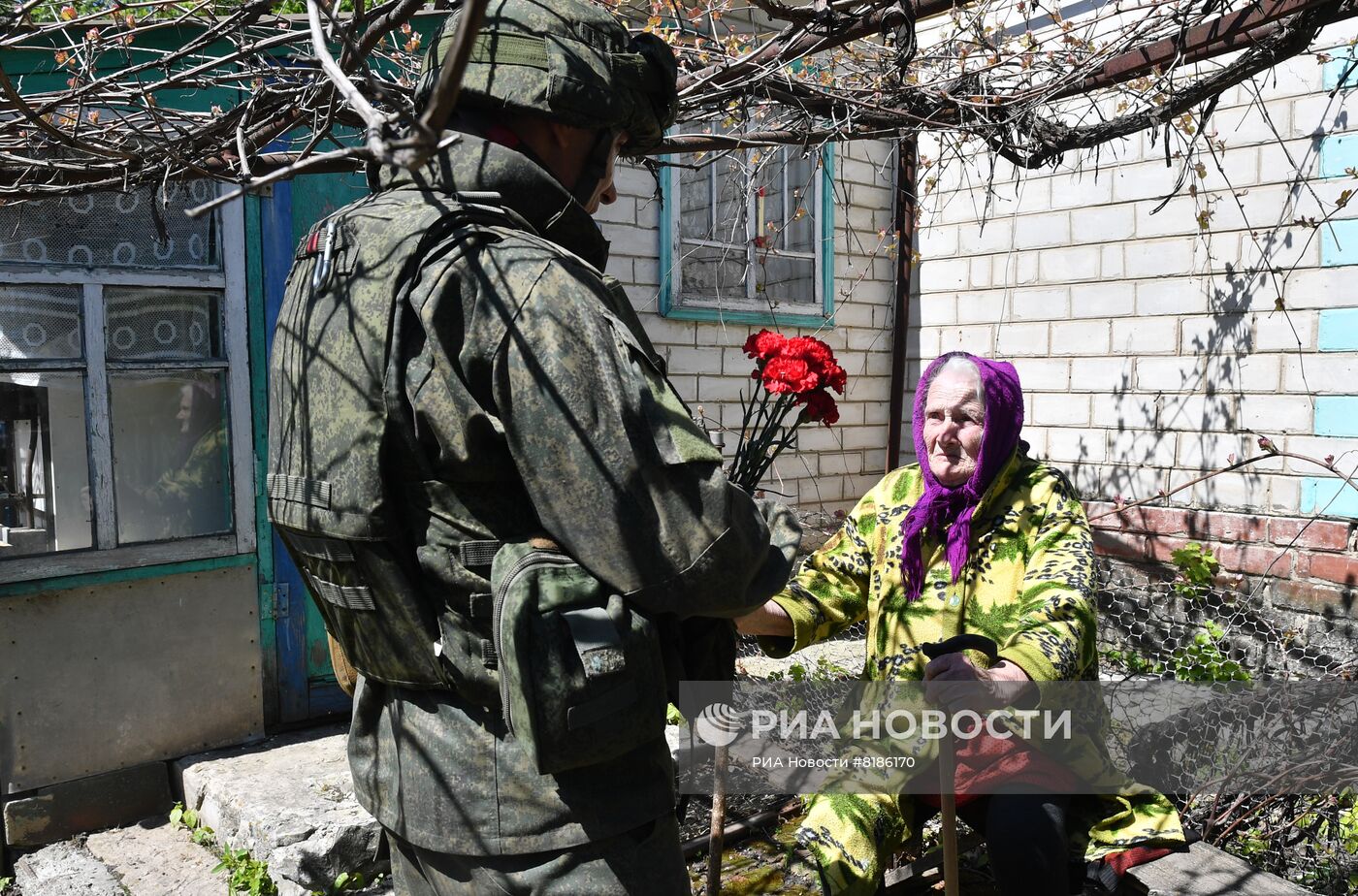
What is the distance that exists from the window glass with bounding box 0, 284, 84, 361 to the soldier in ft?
8.21

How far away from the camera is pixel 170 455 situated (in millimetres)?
3979

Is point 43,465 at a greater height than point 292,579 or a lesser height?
greater

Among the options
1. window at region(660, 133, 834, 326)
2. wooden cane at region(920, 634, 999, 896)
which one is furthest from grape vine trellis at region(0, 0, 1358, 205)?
window at region(660, 133, 834, 326)

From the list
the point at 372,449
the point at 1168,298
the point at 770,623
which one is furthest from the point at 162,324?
the point at 1168,298

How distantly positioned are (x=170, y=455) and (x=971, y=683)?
3.30 m

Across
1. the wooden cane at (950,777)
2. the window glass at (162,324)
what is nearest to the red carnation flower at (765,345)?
the wooden cane at (950,777)

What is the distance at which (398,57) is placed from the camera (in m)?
3.57

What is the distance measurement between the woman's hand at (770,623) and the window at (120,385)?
251cm

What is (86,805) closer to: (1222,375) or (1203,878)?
(1203,878)

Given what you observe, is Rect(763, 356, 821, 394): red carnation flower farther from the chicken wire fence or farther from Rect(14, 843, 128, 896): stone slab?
Rect(14, 843, 128, 896): stone slab

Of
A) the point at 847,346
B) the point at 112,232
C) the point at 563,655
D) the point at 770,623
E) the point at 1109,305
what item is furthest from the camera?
the point at 847,346

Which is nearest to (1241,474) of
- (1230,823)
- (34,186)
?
(1230,823)

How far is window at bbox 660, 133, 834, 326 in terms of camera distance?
5.92 meters

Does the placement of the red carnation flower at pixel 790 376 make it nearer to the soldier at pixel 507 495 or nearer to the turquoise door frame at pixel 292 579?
the soldier at pixel 507 495
